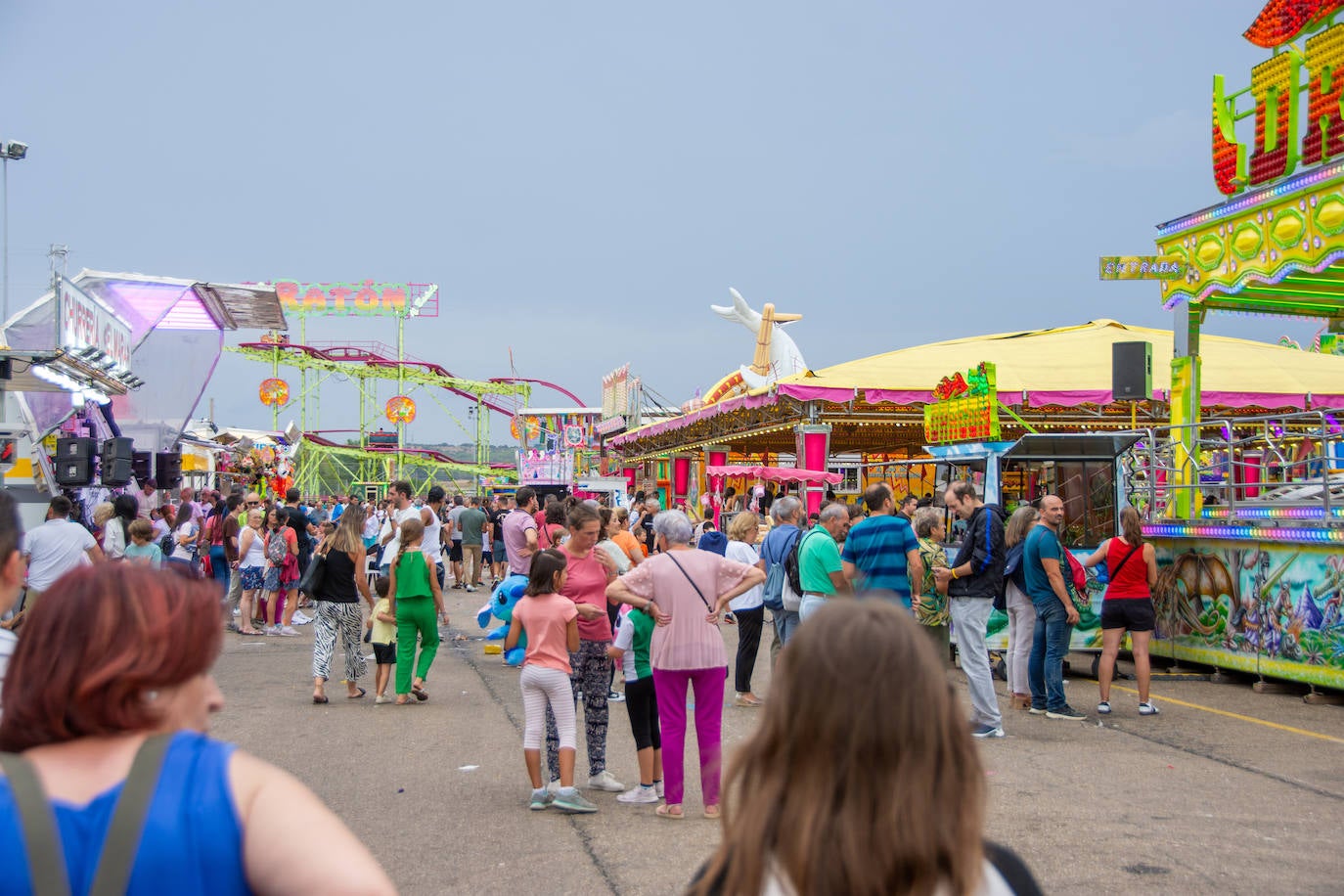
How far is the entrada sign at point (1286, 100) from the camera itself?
419 inches

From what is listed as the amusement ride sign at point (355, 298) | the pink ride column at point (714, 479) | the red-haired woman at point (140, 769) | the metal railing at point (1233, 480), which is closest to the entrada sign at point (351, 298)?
the amusement ride sign at point (355, 298)

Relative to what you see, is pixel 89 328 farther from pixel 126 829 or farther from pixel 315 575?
pixel 126 829

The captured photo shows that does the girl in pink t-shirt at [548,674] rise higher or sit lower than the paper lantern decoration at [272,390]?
lower

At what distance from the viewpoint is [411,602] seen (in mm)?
9570

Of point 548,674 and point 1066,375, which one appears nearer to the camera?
point 548,674

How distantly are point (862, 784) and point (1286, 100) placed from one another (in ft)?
38.4

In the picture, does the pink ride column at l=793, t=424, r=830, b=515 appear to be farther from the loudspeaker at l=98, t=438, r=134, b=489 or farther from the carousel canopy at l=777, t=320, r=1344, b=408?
the loudspeaker at l=98, t=438, r=134, b=489

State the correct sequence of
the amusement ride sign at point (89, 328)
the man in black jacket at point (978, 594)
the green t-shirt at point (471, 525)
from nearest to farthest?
1. the man in black jacket at point (978, 594)
2. the amusement ride sign at point (89, 328)
3. the green t-shirt at point (471, 525)

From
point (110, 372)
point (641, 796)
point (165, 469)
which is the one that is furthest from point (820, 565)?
point (165, 469)

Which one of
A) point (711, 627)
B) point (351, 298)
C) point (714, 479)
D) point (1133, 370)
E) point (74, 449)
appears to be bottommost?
point (711, 627)

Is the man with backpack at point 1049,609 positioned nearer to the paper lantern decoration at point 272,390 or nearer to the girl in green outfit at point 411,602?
the girl in green outfit at point 411,602

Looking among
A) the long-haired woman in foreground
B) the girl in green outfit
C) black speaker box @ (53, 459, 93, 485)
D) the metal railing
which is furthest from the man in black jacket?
black speaker box @ (53, 459, 93, 485)

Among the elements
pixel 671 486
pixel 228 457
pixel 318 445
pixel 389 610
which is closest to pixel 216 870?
pixel 389 610

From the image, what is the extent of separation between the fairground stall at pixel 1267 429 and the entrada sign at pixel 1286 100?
13 mm
